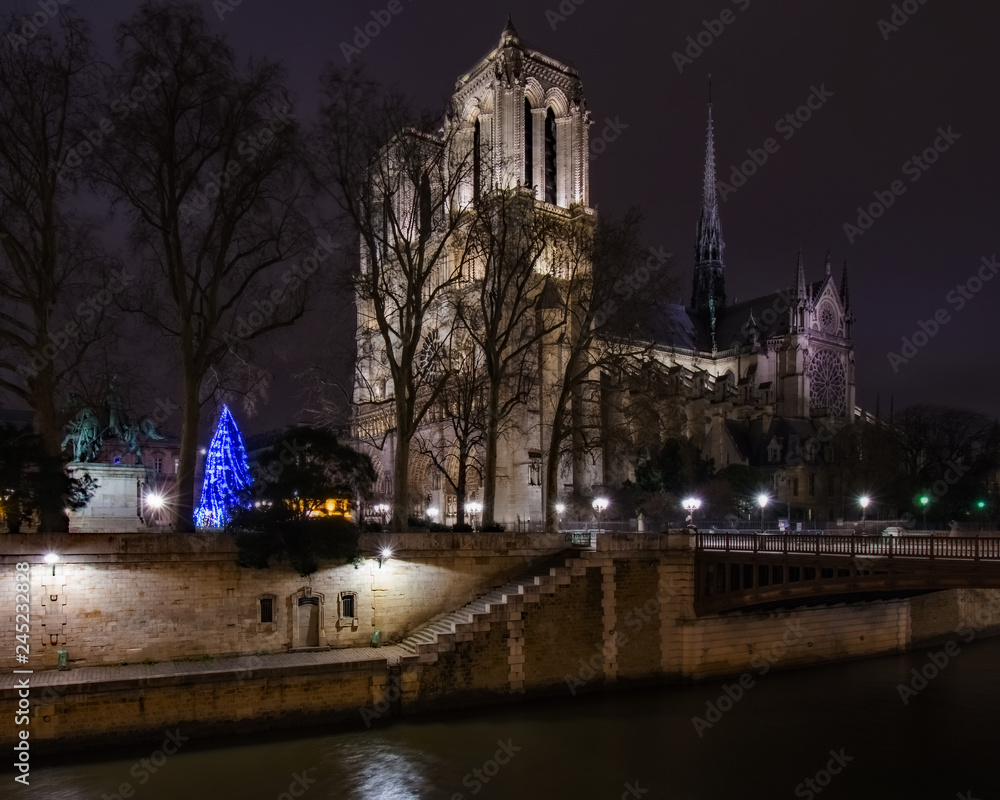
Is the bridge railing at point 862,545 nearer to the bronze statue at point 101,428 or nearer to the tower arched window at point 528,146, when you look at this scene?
the bronze statue at point 101,428

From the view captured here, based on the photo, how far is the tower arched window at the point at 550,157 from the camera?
64250 mm

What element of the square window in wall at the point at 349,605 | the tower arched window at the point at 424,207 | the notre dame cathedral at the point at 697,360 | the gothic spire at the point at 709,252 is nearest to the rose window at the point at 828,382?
the notre dame cathedral at the point at 697,360

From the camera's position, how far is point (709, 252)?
3910 inches

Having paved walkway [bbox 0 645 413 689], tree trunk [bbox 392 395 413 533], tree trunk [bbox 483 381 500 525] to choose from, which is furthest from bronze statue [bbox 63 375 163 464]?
tree trunk [bbox 483 381 500 525]

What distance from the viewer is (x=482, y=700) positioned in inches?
944

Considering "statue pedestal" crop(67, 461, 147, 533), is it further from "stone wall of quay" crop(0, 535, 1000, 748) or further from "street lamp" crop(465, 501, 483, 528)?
"street lamp" crop(465, 501, 483, 528)

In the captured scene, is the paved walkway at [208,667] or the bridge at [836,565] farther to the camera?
the bridge at [836,565]

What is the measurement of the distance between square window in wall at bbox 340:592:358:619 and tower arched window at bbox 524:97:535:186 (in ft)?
138

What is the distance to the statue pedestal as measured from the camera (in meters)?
28.3

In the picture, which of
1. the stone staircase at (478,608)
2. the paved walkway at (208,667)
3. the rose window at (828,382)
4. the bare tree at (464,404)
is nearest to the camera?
the paved walkway at (208,667)

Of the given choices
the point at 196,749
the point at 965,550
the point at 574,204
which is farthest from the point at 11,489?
the point at 574,204

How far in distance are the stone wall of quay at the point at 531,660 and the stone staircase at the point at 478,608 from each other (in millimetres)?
78

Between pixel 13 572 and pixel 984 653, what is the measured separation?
33628 millimetres

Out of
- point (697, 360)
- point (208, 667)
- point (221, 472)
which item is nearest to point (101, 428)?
point (221, 472)
